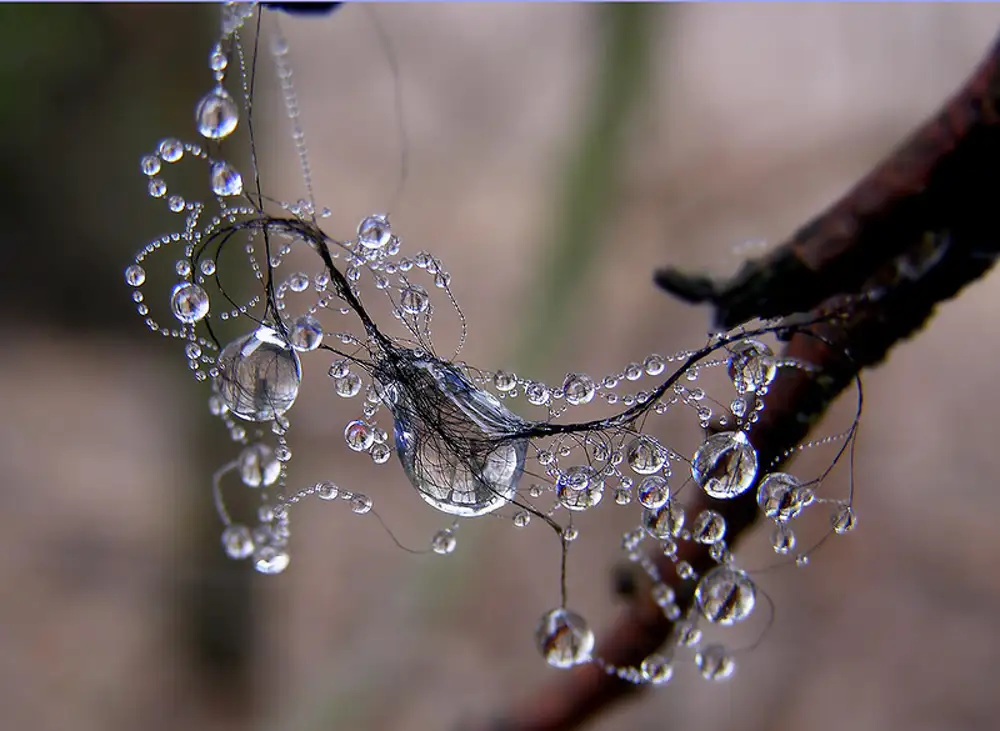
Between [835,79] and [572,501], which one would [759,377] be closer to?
[572,501]

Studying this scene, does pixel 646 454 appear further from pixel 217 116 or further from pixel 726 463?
pixel 217 116

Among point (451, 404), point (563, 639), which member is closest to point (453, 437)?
point (451, 404)

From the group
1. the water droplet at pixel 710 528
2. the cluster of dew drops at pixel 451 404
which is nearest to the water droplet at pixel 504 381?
the cluster of dew drops at pixel 451 404

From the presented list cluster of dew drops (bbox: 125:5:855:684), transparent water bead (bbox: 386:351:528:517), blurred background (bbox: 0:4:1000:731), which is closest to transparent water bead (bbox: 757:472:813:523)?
cluster of dew drops (bbox: 125:5:855:684)

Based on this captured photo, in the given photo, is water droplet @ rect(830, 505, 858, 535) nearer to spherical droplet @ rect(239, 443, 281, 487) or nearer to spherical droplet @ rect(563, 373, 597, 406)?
spherical droplet @ rect(563, 373, 597, 406)

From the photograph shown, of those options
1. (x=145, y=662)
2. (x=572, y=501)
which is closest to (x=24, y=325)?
(x=145, y=662)

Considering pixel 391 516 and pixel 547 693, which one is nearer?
pixel 547 693
